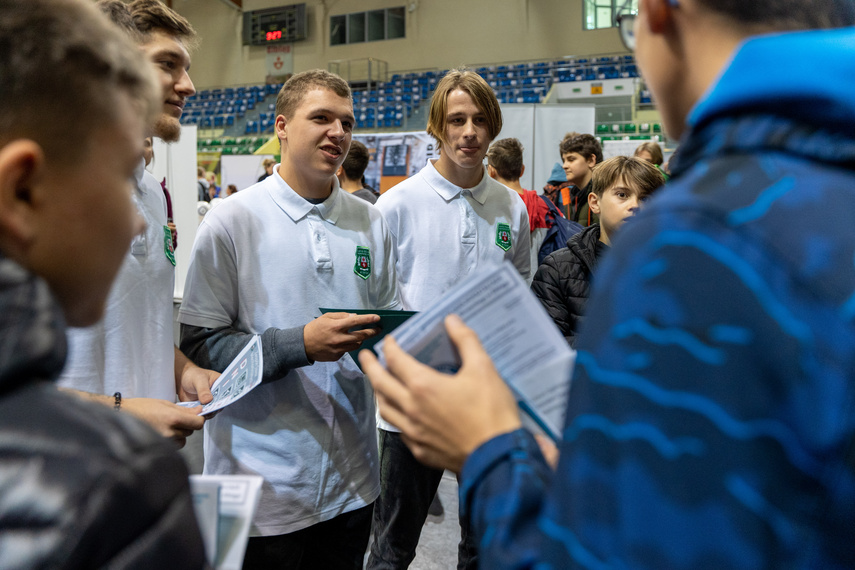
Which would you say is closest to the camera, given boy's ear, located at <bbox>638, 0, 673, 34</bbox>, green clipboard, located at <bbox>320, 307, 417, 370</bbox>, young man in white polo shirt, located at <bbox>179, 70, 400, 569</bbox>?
boy's ear, located at <bbox>638, 0, 673, 34</bbox>

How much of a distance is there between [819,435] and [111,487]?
1.80 ft

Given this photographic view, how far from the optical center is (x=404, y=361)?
73cm

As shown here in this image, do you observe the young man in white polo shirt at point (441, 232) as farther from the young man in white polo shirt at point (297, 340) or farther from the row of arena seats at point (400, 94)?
the row of arena seats at point (400, 94)

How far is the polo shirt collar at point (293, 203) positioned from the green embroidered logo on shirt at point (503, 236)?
855 mm

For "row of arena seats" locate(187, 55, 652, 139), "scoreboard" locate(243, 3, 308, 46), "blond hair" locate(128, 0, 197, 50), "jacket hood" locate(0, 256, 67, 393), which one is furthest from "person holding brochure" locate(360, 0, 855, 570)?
"scoreboard" locate(243, 3, 308, 46)

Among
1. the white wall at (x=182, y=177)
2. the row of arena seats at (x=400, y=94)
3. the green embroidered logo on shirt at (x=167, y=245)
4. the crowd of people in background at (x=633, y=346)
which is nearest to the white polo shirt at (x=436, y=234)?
the green embroidered logo on shirt at (x=167, y=245)

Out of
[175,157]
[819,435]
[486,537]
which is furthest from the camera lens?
[175,157]

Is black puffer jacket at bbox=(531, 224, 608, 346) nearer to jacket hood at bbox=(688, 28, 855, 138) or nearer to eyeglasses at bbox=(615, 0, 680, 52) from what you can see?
eyeglasses at bbox=(615, 0, 680, 52)

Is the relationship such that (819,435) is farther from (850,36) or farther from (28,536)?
(28,536)

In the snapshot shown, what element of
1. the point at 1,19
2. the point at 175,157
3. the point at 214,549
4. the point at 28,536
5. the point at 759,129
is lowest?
the point at 214,549

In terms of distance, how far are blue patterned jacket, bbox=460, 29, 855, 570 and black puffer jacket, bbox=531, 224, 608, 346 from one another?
1.79m

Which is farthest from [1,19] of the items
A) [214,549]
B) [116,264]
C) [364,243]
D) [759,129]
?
[364,243]

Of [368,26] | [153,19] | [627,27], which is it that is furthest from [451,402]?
[368,26]

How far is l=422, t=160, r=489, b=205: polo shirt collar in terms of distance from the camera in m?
2.53
